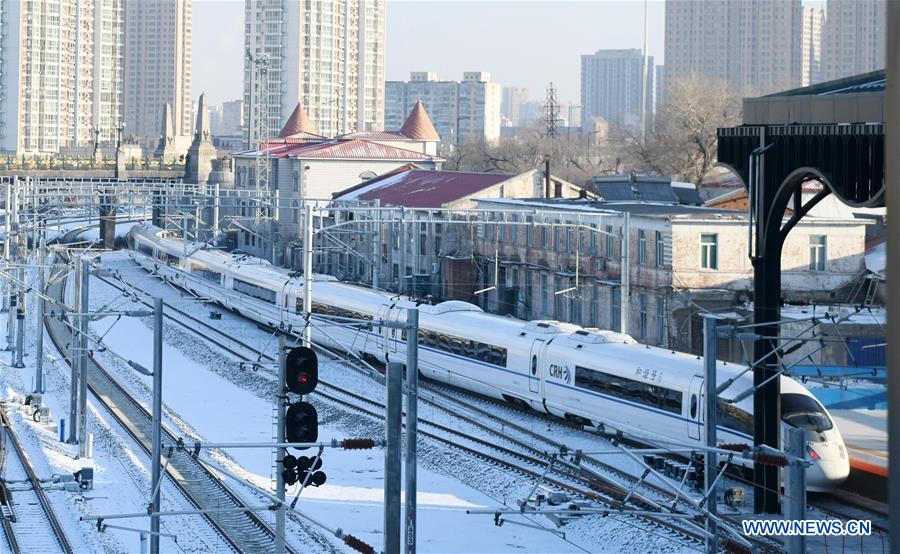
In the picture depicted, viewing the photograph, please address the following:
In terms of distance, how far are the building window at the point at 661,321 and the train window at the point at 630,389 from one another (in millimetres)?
11552

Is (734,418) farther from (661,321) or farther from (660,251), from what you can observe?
(660,251)

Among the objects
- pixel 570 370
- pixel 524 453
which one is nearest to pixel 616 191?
pixel 570 370

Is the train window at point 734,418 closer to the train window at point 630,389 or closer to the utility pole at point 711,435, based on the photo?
the train window at point 630,389

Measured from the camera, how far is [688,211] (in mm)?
38562

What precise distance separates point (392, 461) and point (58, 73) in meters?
172

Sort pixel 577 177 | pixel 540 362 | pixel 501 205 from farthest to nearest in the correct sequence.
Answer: pixel 577 177 → pixel 501 205 → pixel 540 362

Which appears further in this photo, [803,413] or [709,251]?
[709,251]

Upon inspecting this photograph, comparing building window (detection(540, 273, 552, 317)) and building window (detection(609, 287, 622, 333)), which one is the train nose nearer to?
building window (detection(609, 287, 622, 333))

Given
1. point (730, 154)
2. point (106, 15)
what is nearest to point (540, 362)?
point (730, 154)

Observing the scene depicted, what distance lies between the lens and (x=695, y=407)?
21.6 m

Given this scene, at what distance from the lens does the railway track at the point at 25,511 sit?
18609mm

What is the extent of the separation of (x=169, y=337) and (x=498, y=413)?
18552 mm

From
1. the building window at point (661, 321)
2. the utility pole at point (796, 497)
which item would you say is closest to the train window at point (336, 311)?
the building window at point (661, 321)

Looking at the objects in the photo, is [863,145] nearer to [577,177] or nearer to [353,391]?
[353,391]
